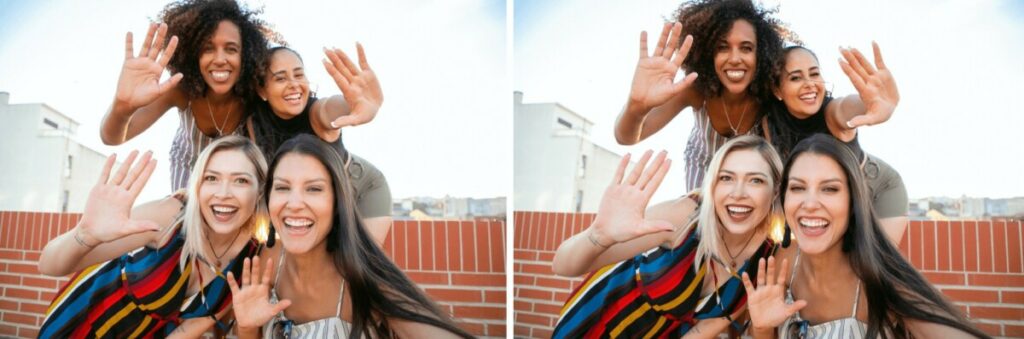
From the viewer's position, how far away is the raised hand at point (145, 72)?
3295mm

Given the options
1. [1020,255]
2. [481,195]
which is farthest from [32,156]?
[1020,255]

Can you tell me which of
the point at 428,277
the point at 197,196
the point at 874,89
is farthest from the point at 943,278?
the point at 197,196

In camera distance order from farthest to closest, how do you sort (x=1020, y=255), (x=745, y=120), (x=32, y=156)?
(x=32, y=156) → (x=745, y=120) → (x=1020, y=255)

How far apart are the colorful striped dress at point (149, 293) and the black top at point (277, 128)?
34 centimetres

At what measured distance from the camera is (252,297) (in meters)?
3.27

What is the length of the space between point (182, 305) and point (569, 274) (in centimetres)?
136

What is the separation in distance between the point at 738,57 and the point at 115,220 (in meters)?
2.17

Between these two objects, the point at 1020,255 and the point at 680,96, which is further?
the point at 680,96

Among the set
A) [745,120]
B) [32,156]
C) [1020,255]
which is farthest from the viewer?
[32,156]

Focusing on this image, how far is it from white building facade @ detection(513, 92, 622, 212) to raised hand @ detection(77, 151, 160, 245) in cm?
132

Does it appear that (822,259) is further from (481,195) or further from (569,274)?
(481,195)

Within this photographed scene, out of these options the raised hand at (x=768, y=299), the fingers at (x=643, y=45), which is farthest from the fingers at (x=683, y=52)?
the raised hand at (x=768, y=299)

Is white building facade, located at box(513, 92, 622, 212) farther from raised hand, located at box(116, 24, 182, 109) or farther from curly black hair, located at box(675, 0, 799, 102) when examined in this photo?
raised hand, located at box(116, 24, 182, 109)

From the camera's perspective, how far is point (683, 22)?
132 inches
